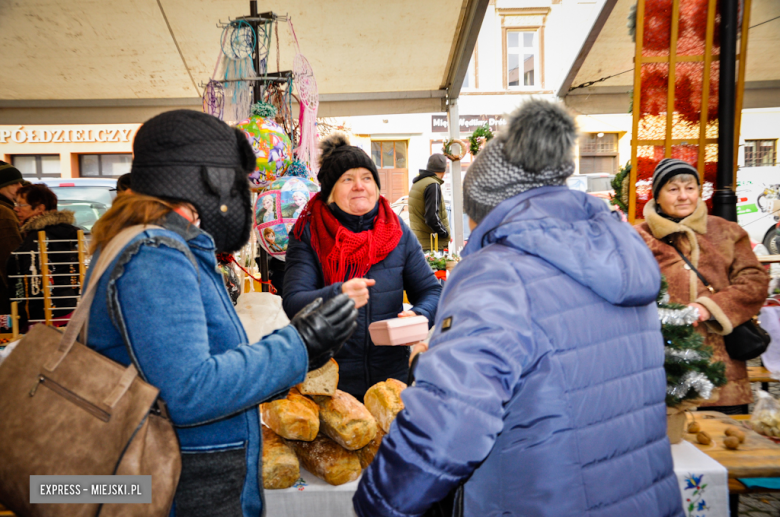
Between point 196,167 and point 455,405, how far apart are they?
74cm

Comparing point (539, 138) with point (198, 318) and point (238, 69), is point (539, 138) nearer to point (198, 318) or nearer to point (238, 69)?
point (198, 318)

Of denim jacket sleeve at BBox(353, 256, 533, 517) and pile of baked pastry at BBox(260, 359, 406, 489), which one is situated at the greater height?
denim jacket sleeve at BBox(353, 256, 533, 517)

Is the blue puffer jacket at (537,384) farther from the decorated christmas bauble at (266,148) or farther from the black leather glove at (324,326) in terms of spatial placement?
the decorated christmas bauble at (266,148)

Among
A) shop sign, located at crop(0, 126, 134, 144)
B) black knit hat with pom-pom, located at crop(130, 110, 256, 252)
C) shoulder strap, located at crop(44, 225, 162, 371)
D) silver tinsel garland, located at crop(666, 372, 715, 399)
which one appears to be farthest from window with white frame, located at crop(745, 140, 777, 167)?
shop sign, located at crop(0, 126, 134, 144)

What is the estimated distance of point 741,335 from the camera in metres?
2.43

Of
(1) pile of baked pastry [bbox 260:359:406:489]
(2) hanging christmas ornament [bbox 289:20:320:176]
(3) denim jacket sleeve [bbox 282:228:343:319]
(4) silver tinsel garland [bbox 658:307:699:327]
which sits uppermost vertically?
(2) hanging christmas ornament [bbox 289:20:320:176]

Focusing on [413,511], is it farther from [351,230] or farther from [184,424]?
[351,230]

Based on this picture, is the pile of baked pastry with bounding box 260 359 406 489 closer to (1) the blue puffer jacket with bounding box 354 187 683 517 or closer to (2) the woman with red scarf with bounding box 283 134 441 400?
(2) the woman with red scarf with bounding box 283 134 441 400

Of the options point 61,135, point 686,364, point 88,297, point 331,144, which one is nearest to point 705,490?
point 686,364

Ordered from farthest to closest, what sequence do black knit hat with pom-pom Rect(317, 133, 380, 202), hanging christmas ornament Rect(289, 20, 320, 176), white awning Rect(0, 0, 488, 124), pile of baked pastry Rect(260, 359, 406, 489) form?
1. white awning Rect(0, 0, 488, 124)
2. hanging christmas ornament Rect(289, 20, 320, 176)
3. black knit hat with pom-pom Rect(317, 133, 380, 202)
4. pile of baked pastry Rect(260, 359, 406, 489)

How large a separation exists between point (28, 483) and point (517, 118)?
3.92ft

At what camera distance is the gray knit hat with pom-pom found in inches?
41.7

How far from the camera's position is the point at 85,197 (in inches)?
276

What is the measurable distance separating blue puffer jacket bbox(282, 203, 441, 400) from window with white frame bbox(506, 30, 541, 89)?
15911 millimetres
